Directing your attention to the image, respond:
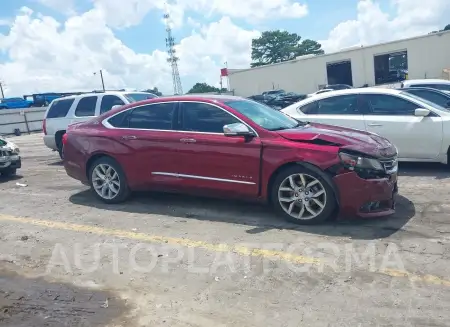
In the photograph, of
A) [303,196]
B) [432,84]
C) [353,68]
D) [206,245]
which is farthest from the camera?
[353,68]

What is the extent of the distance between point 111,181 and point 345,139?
3.52m

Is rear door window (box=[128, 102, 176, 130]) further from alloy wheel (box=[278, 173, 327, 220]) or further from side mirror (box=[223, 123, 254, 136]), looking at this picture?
alloy wheel (box=[278, 173, 327, 220])

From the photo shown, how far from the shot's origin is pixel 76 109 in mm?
11969

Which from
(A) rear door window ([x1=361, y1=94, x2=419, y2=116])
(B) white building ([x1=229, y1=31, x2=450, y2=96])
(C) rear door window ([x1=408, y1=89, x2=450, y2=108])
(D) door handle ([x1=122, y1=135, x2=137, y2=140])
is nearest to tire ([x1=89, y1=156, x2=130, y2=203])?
(D) door handle ([x1=122, y1=135, x2=137, y2=140])

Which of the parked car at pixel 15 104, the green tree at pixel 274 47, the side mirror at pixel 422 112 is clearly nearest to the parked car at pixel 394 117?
the side mirror at pixel 422 112

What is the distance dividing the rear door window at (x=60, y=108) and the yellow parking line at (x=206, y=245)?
5.77m

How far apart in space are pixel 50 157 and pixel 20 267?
10.1 meters

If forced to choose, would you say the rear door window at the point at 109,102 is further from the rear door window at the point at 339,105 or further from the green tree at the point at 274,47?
the green tree at the point at 274,47

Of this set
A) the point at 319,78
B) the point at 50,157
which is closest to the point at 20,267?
the point at 50,157

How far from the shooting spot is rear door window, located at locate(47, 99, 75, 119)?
12.1 metres

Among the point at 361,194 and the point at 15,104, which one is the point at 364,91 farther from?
the point at 15,104

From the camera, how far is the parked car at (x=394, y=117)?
26.0 ft

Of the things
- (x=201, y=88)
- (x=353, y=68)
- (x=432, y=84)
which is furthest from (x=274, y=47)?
(x=432, y=84)

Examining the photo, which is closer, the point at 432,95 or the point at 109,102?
the point at 432,95
